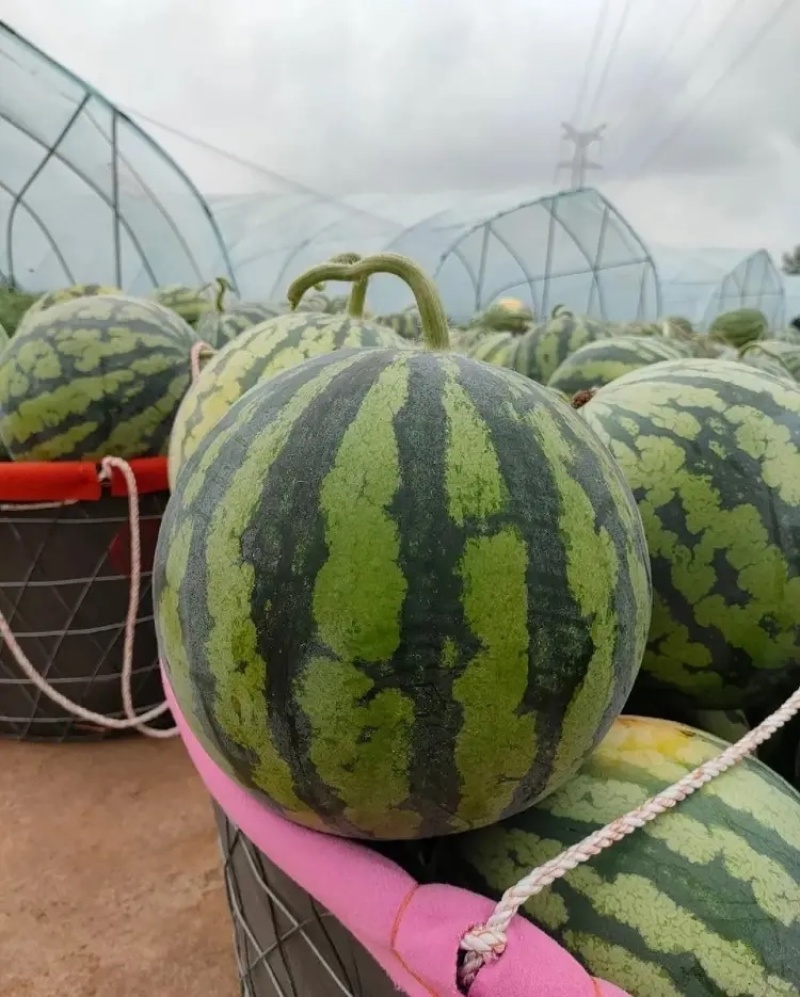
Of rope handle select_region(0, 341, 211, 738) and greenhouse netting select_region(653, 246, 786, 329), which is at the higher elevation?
greenhouse netting select_region(653, 246, 786, 329)

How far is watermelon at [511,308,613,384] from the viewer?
223cm

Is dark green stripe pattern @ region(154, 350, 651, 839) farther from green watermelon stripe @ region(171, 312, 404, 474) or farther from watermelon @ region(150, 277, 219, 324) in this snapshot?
watermelon @ region(150, 277, 219, 324)

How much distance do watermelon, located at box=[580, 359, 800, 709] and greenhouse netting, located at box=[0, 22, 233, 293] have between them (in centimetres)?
761

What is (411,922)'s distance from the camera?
0.61 metres

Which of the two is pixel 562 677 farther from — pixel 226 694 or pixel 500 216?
pixel 500 216

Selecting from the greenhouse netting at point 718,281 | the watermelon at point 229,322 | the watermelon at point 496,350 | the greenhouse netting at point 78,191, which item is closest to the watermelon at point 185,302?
the watermelon at point 229,322

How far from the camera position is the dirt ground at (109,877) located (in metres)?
1.39

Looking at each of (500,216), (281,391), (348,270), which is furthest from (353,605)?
(500,216)

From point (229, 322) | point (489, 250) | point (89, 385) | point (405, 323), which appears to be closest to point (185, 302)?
point (405, 323)

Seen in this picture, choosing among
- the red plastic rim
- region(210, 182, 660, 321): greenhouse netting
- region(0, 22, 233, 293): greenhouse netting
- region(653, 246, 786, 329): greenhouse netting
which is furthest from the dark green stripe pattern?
region(653, 246, 786, 329): greenhouse netting

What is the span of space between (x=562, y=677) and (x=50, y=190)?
29.4 ft

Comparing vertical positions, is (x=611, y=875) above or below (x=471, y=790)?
below

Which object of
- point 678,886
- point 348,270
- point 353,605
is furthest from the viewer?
point 348,270

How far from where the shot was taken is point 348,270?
88 centimetres
